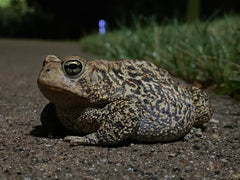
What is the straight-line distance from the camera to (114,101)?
6.71ft

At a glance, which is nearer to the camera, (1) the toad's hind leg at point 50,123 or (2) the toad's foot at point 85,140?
(2) the toad's foot at point 85,140

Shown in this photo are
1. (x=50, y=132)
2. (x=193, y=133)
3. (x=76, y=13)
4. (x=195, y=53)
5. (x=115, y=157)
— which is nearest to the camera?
(x=115, y=157)

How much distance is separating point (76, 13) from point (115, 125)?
1716 cm

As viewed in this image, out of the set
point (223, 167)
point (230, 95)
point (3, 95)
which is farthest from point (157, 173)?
point (3, 95)

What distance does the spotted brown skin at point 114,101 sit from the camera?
1927mm

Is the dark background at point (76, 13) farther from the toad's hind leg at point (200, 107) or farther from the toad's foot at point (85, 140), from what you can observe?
the toad's foot at point (85, 140)

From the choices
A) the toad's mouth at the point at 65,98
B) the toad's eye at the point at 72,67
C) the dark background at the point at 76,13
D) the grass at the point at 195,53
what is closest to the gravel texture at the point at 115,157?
the toad's mouth at the point at 65,98

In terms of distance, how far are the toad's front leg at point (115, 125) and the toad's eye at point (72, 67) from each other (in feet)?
1.00

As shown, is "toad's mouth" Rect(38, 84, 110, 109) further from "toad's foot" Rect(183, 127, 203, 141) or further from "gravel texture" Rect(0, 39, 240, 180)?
"toad's foot" Rect(183, 127, 203, 141)

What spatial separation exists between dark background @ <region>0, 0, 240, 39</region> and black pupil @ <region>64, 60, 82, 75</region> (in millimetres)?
14705

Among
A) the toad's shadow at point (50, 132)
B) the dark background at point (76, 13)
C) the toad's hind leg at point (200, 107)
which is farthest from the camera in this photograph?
the dark background at point (76, 13)

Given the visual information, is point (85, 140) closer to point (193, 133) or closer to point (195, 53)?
point (193, 133)

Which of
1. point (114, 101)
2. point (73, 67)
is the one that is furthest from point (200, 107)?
point (73, 67)

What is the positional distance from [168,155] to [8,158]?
95cm
